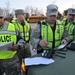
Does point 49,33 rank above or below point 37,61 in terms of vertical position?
above

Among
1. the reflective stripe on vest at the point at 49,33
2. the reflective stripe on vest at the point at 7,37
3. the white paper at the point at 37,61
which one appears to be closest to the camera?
the white paper at the point at 37,61

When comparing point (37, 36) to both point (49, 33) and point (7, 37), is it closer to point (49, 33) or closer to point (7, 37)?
point (49, 33)

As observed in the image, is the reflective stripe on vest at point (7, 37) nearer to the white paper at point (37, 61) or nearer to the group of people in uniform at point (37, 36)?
the group of people in uniform at point (37, 36)

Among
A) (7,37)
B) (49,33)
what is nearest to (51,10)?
(49,33)

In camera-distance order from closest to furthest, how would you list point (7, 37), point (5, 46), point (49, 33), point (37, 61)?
point (37, 61), point (5, 46), point (7, 37), point (49, 33)

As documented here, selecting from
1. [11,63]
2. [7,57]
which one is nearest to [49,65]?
[7,57]

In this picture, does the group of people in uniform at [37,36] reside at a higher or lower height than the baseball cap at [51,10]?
lower

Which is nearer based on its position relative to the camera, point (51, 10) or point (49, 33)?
point (51, 10)

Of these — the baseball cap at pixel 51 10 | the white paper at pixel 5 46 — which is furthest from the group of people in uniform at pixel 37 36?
the white paper at pixel 5 46

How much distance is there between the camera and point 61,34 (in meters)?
4.18

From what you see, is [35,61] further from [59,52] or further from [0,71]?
[0,71]

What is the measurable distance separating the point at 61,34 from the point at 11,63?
101 centimetres

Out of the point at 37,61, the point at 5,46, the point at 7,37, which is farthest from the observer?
the point at 7,37

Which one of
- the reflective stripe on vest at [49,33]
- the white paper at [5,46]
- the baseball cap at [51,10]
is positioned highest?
the baseball cap at [51,10]
